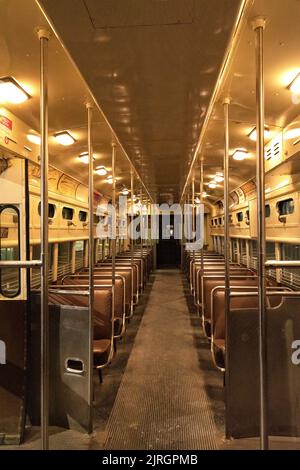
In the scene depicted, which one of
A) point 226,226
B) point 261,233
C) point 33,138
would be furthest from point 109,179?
point 261,233

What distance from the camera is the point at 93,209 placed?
105 inches

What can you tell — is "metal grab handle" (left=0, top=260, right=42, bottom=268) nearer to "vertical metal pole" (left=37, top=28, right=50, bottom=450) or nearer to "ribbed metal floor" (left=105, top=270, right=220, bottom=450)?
"vertical metal pole" (left=37, top=28, right=50, bottom=450)

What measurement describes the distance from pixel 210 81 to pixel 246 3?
0.71 metres

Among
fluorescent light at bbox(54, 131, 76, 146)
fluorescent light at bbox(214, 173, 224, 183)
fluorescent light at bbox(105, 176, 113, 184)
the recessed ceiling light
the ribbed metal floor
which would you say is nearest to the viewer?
the ribbed metal floor

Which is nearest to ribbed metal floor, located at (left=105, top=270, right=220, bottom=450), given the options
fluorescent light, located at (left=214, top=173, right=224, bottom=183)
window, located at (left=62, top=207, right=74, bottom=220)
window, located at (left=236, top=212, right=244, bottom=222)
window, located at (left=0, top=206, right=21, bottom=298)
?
window, located at (left=0, top=206, right=21, bottom=298)

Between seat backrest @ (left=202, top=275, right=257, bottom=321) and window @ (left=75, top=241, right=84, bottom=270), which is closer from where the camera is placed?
seat backrest @ (left=202, top=275, right=257, bottom=321)

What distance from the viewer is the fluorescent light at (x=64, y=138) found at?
3728 millimetres

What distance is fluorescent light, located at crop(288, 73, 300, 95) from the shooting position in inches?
96.0

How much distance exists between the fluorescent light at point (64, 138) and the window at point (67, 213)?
5.60ft

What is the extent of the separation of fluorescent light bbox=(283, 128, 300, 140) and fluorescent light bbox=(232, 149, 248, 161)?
126 centimetres

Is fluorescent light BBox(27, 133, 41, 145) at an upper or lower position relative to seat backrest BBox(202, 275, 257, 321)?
upper

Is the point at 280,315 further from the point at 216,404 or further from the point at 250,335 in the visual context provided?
the point at 216,404

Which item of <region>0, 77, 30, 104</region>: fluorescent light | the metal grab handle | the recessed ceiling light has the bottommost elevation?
the metal grab handle
